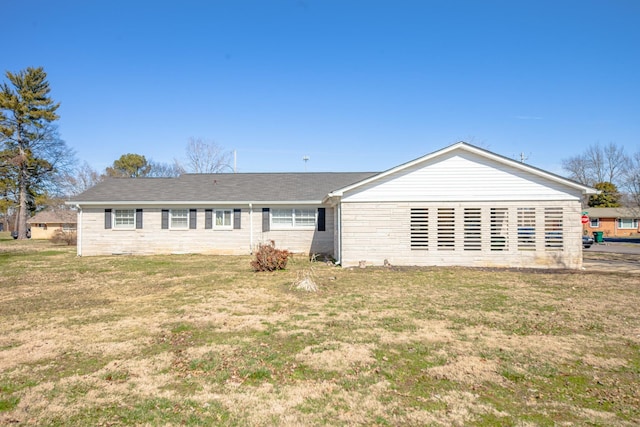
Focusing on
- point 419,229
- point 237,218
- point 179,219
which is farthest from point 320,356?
point 179,219

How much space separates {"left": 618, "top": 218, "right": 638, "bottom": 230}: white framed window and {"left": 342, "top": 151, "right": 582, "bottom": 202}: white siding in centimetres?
3865

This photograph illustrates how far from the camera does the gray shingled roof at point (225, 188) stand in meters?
19.1

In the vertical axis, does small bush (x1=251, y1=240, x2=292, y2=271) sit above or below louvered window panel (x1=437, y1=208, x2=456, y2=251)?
below

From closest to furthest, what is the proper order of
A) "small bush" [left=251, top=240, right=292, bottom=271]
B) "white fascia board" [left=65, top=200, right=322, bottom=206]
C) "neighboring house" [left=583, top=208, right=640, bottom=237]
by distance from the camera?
"small bush" [left=251, top=240, right=292, bottom=271] < "white fascia board" [left=65, top=200, right=322, bottom=206] < "neighboring house" [left=583, top=208, right=640, bottom=237]

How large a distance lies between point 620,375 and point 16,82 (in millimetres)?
46753

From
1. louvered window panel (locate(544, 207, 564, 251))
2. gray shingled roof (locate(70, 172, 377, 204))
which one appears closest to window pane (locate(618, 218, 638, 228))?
gray shingled roof (locate(70, 172, 377, 204))

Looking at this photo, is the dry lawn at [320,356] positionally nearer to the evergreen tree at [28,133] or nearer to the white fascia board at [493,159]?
the white fascia board at [493,159]

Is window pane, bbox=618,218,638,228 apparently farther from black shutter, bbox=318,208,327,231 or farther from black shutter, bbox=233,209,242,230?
black shutter, bbox=233,209,242,230

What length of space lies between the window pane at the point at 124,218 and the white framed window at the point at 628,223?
50.5 meters

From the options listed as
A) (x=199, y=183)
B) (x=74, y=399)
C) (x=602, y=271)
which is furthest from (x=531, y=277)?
(x=199, y=183)

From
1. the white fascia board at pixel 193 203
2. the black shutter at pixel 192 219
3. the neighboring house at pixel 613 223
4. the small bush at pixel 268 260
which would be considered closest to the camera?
the small bush at pixel 268 260

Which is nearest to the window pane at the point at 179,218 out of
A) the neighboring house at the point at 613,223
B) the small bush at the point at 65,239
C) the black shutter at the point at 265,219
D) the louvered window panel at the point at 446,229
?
the black shutter at the point at 265,219

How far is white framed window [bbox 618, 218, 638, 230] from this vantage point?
42478 mm

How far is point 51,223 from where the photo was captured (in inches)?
1677
